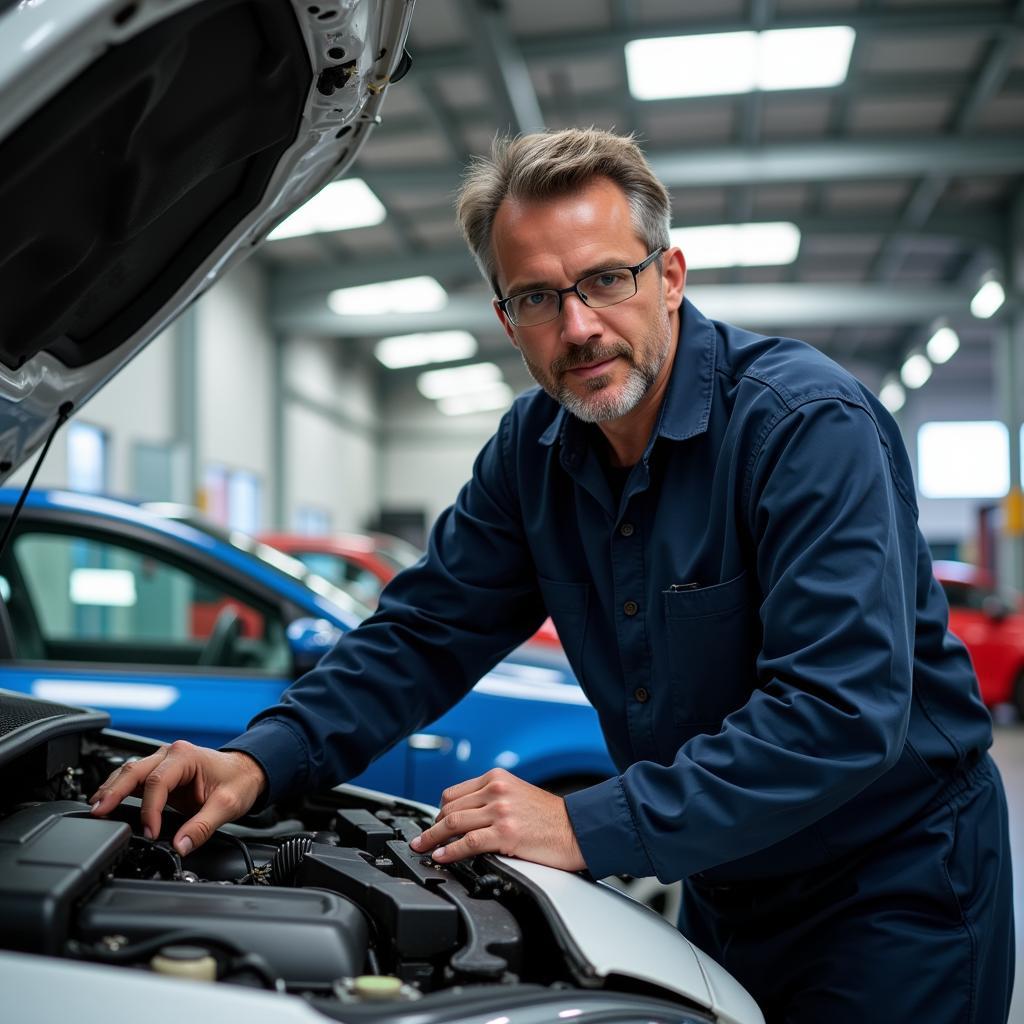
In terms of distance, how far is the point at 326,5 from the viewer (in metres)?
1.25

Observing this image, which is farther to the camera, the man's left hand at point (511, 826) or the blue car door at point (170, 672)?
the blue car door at point (170, 672)

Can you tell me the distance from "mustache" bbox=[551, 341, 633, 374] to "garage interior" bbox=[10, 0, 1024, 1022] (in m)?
2.74

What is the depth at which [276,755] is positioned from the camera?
1.58 metres

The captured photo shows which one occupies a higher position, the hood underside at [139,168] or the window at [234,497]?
the window at [234,497]

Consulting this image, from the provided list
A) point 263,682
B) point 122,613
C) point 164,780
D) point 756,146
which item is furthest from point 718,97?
point 164,780

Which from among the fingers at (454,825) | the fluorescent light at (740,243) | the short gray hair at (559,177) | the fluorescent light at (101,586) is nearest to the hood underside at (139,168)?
the short gray hair at (559,177)

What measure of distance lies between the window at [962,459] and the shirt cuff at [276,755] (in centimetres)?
2194

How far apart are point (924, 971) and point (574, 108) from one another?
9.03 metres

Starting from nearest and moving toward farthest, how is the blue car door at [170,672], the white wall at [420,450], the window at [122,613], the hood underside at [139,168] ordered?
the hood underside at [139,168], the blue car door at [170,672], the window at [122,613], the white wall at [420,450]

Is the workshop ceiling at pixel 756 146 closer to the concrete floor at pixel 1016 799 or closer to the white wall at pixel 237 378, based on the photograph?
the white wall at pixel 237 378

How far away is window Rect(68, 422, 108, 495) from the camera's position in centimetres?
916

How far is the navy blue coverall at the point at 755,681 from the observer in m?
1.25

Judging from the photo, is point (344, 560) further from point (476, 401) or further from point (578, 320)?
point (476, 401)

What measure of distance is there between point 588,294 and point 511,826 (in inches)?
28.3
